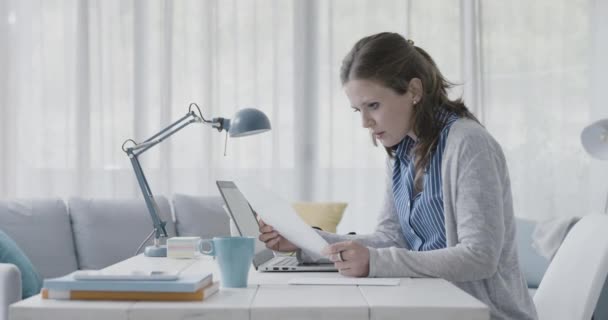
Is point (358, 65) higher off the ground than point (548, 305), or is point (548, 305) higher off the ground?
point (358, 65)

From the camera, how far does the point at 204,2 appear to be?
4.54 m

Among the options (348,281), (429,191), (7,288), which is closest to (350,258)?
(348,281)

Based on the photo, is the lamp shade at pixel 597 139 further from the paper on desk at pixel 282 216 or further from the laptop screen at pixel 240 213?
the paper on desk at pixel 282 216

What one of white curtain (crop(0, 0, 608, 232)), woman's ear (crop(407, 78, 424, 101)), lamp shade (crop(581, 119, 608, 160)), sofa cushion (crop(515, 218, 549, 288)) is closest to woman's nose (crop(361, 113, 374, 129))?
woman's ear (crop(407, 78, 424, 101))

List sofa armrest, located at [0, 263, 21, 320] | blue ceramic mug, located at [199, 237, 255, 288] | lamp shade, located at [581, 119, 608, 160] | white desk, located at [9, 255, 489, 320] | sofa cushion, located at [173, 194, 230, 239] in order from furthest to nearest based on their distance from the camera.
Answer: lamp shade, located at [581, 119, 608, 160] < sofa cushion, located at [173, 194, 230, 239] < sofa armrest, located at [0, 263, 21, 320] < blue ceramic mug, located at [199, 237, 255, 288] < white desk, located at [9, 255, 489, 320]

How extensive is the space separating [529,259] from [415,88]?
2582mm

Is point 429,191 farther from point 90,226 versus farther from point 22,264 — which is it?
point 90,226

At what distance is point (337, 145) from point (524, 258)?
1282 mm

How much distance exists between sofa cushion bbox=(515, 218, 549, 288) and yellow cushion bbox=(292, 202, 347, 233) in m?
0.93

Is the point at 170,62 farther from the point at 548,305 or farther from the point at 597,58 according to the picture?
the point at 548,305

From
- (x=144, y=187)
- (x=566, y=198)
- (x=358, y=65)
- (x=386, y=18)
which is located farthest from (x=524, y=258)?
(x=358, y=65)

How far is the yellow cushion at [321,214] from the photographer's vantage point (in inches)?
156

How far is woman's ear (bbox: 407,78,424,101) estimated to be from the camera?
1.64m

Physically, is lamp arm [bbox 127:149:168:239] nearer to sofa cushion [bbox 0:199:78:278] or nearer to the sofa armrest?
the sofa armrest
